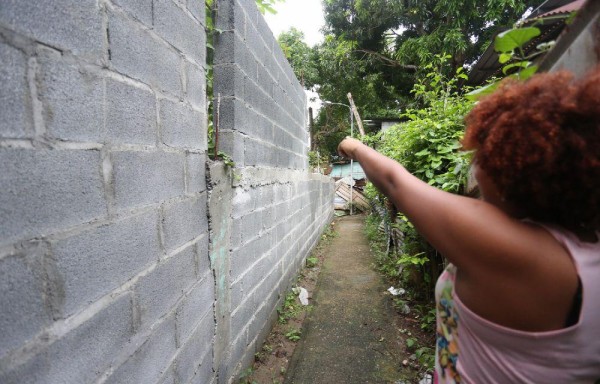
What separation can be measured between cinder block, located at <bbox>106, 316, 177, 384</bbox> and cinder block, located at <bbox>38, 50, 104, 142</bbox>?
833mm

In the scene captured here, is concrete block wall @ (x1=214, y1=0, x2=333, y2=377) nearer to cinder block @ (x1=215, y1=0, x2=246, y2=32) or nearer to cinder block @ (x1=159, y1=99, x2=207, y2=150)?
cinder block @ (x1=215, y1=0, x2=246, y2=32)

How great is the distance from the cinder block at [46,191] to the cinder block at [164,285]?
417mm

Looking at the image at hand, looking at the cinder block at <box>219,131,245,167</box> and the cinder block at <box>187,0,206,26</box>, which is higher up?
the cinder block at <box>187,0,206,26</box>

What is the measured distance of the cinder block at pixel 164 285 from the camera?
125 cm

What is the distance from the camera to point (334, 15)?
1295 centimetres

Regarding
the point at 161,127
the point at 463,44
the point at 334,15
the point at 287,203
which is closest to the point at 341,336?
the point at 287,203

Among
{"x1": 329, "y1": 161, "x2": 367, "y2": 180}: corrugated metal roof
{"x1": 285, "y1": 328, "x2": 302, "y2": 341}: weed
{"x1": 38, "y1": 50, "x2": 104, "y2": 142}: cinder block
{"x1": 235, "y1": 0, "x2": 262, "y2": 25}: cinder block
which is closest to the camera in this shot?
{"x1": 38, "y1": 50, "x2": 104, "y2": 142}: cinder block

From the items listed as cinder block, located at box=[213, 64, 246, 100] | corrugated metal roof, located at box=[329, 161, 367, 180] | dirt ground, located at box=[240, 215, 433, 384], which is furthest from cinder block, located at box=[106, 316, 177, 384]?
corrugated metal roof, located at box=[329, 161, 367, 180]

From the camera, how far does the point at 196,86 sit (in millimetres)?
1707

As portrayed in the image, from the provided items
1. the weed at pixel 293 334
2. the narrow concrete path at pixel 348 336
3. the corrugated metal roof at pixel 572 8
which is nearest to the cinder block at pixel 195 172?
the corrugated metal roof at pixel 572 8

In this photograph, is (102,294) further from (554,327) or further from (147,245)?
(554,327)

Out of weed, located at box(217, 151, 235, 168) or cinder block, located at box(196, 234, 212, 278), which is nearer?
cinder block, located at box(196, 234, 212, 278)

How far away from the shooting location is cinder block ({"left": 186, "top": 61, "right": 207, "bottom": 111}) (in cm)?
163

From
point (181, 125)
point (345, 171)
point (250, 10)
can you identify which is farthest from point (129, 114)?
point (345, 171)
